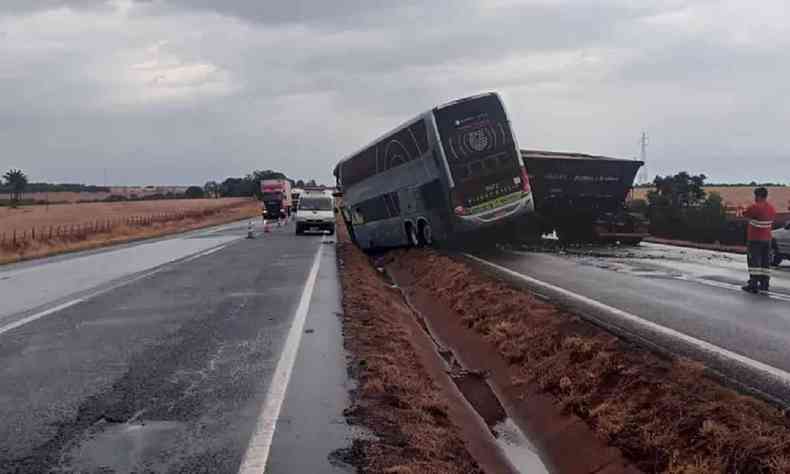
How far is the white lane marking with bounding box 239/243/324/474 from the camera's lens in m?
5.96

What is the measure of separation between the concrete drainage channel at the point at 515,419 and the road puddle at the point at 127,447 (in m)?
2.92

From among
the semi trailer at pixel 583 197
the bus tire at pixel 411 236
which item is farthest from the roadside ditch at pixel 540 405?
the semi trailer at pixel 583 197

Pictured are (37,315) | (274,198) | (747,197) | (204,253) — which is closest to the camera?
(37,315)

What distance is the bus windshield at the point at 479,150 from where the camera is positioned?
75.8 ft

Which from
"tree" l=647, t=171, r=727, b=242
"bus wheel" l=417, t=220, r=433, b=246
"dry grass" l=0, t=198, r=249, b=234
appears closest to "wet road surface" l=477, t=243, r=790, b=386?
"bus wheel" l=417, t=220, r=433, b=246

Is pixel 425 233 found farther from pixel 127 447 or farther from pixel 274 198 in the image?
pixel 274 198

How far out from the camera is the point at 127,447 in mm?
6336

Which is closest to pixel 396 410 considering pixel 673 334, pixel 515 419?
pixel 515 419

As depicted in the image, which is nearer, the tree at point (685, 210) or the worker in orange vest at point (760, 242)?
the worker in orange vest at point (760, 242)

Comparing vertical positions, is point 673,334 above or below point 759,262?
below

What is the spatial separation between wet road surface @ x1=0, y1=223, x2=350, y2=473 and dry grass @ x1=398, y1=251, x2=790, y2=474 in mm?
Answer: 2233

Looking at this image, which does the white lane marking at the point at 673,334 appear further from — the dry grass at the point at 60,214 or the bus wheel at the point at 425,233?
the dry grass at the point at 60,214

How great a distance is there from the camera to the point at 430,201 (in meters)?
24.8

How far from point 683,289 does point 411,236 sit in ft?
42.3
